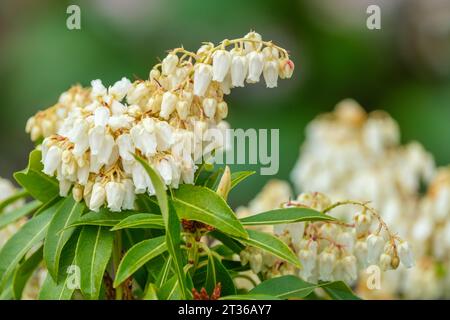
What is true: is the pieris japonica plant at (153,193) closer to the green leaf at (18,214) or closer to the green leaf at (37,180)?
the green leaf at (37,180)

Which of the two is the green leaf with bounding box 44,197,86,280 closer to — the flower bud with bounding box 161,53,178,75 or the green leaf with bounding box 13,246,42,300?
the green leaf with bounding box 13,246,42,300

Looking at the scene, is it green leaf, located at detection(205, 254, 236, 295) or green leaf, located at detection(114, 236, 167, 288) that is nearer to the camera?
green leaf, located at detection(114, 236, 167, 288)

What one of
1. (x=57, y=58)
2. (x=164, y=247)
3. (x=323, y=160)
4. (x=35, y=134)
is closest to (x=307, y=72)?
(x=57, y=58)

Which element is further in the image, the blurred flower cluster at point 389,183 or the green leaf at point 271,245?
the blurred flower cluster at point 389,183

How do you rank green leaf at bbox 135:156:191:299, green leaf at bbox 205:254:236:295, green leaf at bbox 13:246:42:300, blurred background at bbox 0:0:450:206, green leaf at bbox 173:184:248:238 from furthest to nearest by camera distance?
1. blurred background at bbox 0:0:450:206
2. green leaf at bbox 13:246:42:300
3. green leaf at bbox 205:254:236:295
4. green leaf at bbox 173:184:248:238
5. green leaf at bbox 135:156:191:299

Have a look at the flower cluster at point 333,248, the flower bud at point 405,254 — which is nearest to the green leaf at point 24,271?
the flower cluster at point 333,248

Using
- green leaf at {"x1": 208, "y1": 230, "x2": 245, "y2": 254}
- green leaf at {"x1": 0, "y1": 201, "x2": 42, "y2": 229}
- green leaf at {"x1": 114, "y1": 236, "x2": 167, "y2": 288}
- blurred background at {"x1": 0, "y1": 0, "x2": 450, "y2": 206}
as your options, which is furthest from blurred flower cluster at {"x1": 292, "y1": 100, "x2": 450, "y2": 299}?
blurred background at {"x1": 0, "y1": 0, "x2": 450, "y2": 206}

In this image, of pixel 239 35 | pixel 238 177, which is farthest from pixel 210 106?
pixel 239 35

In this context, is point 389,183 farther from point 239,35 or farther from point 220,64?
point 239,35
